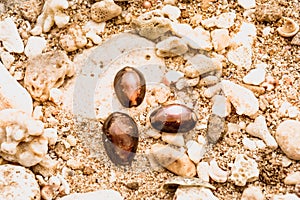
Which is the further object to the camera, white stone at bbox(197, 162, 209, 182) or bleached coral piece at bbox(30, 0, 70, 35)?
bleached coral piece at bbox(30, 0, 70, 35)

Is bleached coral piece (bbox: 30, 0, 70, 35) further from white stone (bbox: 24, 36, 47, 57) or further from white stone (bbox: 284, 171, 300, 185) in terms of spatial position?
white stone (bbox: 284, 171, 300, 185)

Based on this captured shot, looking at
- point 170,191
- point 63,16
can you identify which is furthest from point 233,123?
point 63,16

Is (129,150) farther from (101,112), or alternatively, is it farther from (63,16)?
(63,16)

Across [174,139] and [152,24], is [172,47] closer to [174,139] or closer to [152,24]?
[152,24]

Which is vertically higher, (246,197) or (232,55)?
(232,55)

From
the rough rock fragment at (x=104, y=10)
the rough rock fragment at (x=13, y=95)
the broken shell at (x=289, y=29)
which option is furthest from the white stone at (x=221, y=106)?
the rough rock fragment at (x=13, y=95)

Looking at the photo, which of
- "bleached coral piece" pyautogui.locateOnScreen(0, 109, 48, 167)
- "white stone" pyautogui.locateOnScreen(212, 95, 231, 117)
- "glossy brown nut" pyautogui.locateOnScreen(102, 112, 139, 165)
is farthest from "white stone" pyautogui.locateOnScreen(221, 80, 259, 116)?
"bleached coral piece" pyautogui.locateOnScreen(0, 109, 48, 167)

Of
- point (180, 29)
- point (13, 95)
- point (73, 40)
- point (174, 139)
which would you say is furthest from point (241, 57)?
point (13, 95)

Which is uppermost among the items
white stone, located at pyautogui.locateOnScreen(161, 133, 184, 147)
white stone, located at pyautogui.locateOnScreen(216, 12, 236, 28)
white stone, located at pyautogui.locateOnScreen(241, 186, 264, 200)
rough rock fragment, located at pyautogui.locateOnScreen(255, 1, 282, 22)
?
rough rock fragment, located at pyautogui.locateOnScreen(255, 1, 282, 22)
